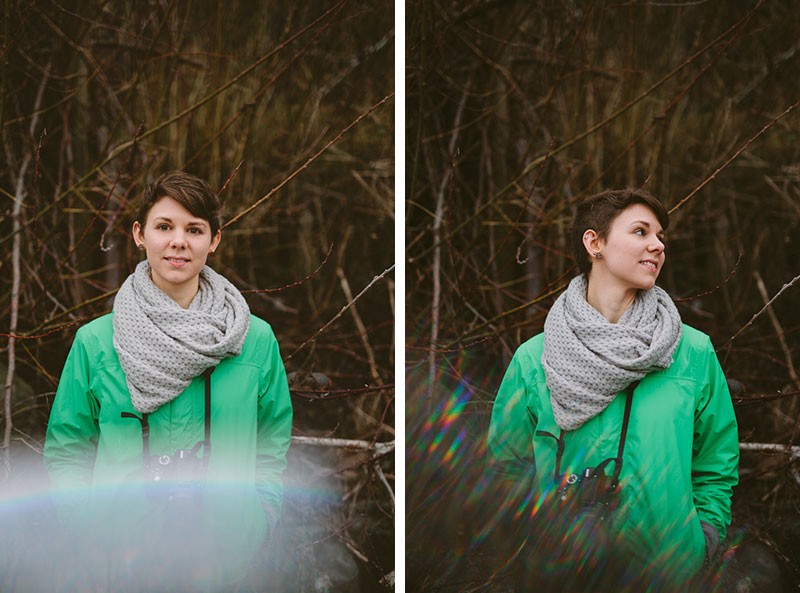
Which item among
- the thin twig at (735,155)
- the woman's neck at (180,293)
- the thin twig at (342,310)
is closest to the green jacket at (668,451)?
the thin twig at (735,155)

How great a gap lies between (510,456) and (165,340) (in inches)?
49.3

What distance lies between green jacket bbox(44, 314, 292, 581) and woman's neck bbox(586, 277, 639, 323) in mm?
1121

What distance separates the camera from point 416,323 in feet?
11.3

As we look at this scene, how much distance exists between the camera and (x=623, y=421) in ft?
10.0

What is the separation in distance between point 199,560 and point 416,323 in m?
1.12

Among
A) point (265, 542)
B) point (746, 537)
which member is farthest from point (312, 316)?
point (746, 537)

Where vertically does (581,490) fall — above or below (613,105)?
below

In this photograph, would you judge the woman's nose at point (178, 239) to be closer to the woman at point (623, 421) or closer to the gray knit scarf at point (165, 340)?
the gray knit scarf at point (165, 340)

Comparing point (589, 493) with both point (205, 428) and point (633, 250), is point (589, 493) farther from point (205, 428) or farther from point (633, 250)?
point (205, 428)

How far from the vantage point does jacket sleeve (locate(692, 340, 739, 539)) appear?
120 inches

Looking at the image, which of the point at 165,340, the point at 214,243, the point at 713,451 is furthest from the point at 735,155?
the point at 165,340

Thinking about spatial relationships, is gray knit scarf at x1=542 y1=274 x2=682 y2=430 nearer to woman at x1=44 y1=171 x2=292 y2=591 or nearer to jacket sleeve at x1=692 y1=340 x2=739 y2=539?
jacket sleeve at x1=692 y1=340 x2=739 y2=539

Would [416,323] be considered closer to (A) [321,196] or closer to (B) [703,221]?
(A) [321,196]

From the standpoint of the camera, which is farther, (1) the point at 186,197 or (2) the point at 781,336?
(2) the point at 781,336
